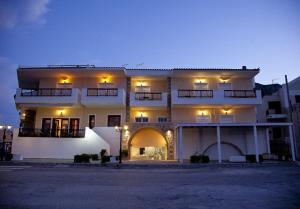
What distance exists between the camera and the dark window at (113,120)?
25.1 metres

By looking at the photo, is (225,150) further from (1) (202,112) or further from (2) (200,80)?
(2) (200,80)

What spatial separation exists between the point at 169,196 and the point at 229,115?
64.0 ft

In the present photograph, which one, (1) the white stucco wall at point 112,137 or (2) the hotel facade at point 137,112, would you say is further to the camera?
(1) the white stucco wall at point 112,137

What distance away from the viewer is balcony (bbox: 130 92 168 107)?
24.4m

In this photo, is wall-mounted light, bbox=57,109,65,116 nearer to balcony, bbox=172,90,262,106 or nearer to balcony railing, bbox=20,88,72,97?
balcony railing, bbox=20,88,72,97

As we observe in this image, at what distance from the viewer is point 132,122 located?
24312 millimetres

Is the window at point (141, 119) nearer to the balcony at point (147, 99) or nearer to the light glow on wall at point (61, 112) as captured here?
the balcony at point (147, 99)

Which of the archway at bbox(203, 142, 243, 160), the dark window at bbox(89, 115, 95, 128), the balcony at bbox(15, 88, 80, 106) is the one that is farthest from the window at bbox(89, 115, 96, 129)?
the archway at bbox(203, 142, 243, 160)

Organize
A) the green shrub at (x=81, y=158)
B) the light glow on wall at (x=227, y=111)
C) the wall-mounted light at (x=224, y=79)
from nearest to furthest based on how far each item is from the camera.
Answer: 1. the green shrub at (x=81, y=158)
2. the light glow on wall at (x=227, y=111)
3. the wall-mounted light at (x=224, y=79)


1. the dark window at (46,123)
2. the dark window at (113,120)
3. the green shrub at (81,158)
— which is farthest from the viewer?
the dark window at (46,123)

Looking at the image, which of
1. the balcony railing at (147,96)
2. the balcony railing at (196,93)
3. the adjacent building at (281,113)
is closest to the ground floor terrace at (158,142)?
the balcony railing at (147,96)

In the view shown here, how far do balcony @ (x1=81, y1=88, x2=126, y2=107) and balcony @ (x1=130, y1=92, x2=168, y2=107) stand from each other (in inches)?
47.3

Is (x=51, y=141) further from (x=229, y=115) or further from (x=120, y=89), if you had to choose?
(x=229, y=115)

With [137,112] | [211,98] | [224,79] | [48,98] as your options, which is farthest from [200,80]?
[48,98]
